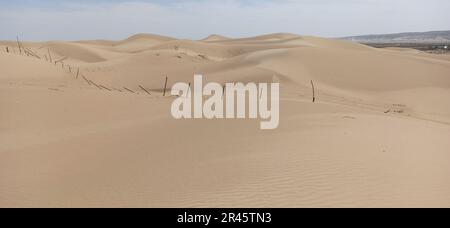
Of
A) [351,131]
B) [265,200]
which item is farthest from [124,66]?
[265,200]

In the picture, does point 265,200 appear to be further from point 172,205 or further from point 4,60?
point 4,60

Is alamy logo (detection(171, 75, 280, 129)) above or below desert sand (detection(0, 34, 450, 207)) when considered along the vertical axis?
above

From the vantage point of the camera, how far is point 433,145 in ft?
19.7

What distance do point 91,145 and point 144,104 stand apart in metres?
3.45

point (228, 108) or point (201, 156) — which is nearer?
point (201, 156)

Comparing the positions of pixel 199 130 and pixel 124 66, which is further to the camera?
pixel 124 66

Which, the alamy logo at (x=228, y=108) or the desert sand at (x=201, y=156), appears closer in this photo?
the desert sand at (x=201, y=156)

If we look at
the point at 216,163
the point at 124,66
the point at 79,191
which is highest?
the point at 124,66

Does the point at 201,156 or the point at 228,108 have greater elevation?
the point at 228,108

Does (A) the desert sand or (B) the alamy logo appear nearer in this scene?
(A) the desert sand

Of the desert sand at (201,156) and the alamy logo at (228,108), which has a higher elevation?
the alamy logo at (228,108)

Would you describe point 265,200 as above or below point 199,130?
below
